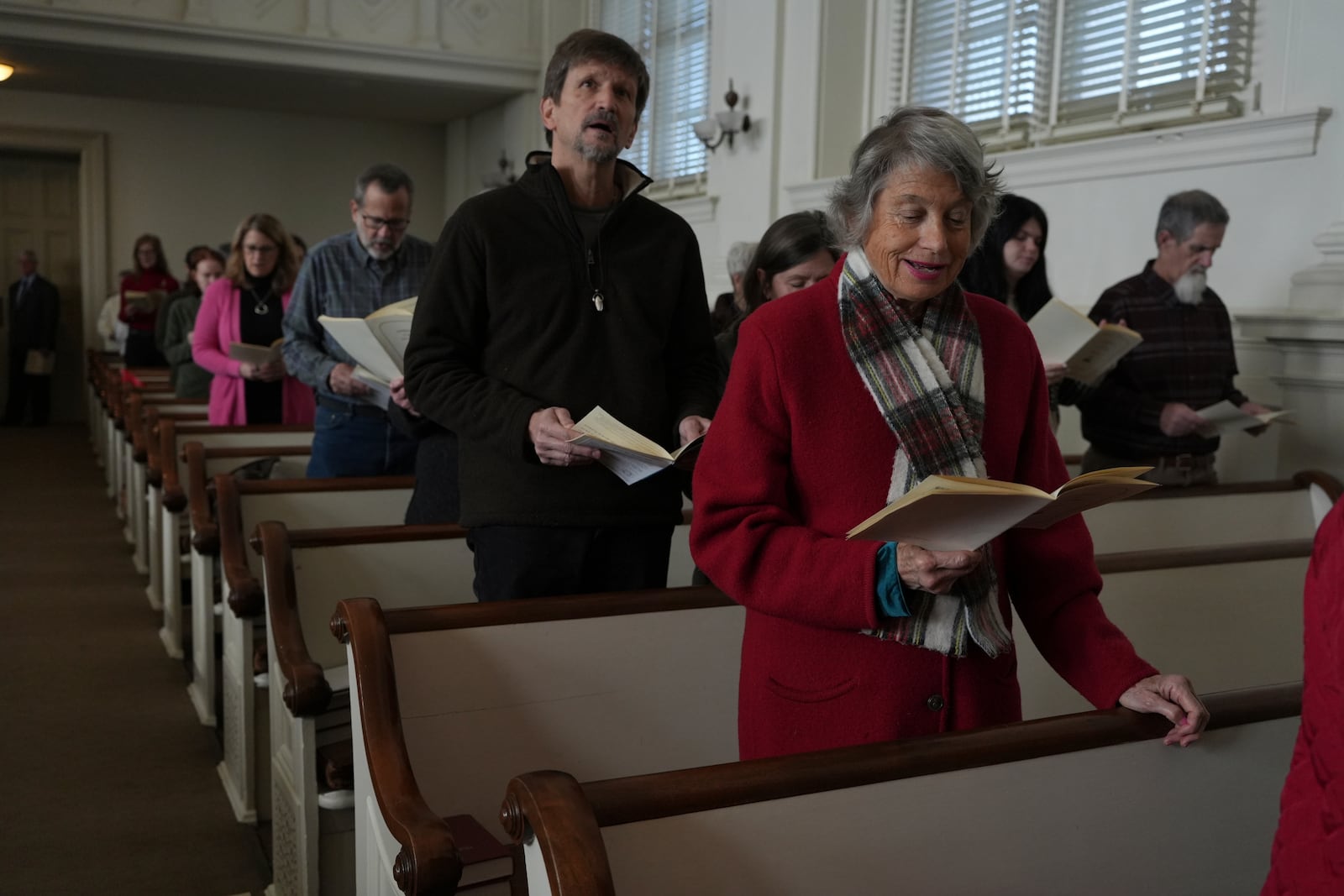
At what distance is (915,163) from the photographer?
4.65 ft

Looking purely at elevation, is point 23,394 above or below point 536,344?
below

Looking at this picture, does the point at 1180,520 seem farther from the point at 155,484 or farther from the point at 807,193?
the point at 807,193

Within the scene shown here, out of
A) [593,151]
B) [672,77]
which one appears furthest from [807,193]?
[593,151]

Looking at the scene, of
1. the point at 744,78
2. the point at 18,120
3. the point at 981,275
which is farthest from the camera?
the point at 18,120

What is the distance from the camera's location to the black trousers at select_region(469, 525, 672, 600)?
6.77 feet

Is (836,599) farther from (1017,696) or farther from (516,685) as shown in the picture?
(516,685)

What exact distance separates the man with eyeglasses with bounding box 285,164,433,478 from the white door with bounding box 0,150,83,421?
31.8 feet

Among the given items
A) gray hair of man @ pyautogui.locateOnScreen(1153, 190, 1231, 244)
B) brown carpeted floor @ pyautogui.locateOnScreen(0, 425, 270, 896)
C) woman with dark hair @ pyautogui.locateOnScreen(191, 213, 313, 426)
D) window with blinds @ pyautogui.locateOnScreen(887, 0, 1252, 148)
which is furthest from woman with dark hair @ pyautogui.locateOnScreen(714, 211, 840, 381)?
window with blinds @ pyautogui.locateOnScreen(887, 0, 1252, 148)

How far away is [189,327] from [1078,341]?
496cm

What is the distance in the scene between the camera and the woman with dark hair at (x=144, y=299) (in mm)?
9055

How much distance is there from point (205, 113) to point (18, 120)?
157cm

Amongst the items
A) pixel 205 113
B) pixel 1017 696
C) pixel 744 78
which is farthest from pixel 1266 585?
pixel 205 113

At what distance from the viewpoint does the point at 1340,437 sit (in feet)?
12.8

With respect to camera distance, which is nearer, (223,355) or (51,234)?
(223,355)
